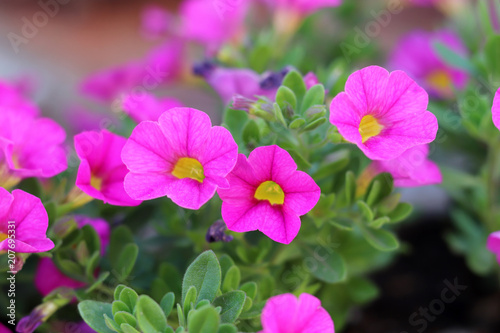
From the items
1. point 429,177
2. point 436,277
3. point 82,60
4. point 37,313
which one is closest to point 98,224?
point 37,313

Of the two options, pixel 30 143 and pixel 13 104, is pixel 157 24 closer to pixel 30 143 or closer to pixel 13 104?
pixel 13 104

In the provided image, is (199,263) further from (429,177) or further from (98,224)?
(429,177)

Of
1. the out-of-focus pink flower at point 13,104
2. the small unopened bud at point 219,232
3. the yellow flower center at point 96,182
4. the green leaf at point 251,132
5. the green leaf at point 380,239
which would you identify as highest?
the green leaf at point 251,132

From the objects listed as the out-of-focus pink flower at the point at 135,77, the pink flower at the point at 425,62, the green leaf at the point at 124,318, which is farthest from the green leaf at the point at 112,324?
the pink flower at the point at 425,62

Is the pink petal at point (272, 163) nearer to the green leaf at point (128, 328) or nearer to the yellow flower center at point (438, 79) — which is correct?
the green leaf at point (128, 328)

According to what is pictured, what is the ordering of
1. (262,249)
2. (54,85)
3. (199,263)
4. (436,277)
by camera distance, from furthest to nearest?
(54,85) < (436,277) < (262,249) < (199,263)

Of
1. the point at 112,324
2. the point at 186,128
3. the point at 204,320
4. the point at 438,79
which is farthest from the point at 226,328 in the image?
the point at 438,79

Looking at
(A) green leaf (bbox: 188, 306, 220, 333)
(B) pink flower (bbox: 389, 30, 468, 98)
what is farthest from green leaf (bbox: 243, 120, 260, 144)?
(B) pink flower (bbox: 389, 30, 468, 98)
